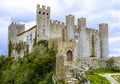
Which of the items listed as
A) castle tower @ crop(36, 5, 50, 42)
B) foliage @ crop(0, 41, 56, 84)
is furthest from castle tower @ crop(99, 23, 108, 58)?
foliage @ crop(0, 41, 56, 84)

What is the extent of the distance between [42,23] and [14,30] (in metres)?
15.1

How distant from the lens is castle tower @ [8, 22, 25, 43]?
300 feet

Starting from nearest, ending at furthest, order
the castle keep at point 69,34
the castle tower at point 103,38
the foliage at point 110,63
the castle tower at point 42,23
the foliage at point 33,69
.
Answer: the foliage at point 33,69, the foliage at point 110,63, the castle tower at point 42,23, the castle keep at point 69,34, the castle tower at point 103,38

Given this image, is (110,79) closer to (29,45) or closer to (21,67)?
(21,67)

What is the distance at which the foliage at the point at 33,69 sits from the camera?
6444cm

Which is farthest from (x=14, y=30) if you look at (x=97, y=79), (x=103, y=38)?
(x=97, y=79)

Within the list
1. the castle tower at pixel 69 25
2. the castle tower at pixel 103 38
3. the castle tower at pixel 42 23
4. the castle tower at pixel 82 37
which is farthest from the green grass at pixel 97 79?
the castle tower at pixel 103 38

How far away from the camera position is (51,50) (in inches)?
2694

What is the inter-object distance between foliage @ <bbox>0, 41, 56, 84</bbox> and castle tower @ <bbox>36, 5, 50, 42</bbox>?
2.91 metres

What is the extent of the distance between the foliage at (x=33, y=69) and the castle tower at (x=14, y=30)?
14509 millimetres

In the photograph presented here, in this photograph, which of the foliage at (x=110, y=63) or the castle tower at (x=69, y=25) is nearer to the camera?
the foliage at (x=110, y=63)

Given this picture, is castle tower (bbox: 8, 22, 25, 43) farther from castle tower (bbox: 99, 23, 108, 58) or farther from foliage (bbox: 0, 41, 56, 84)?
castle tower (bbox: 99, 23, 108, 58)

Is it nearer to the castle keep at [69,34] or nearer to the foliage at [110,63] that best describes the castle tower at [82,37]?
the castle keep at [69,34]

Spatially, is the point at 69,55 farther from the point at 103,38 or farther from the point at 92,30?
the point at 103,38
